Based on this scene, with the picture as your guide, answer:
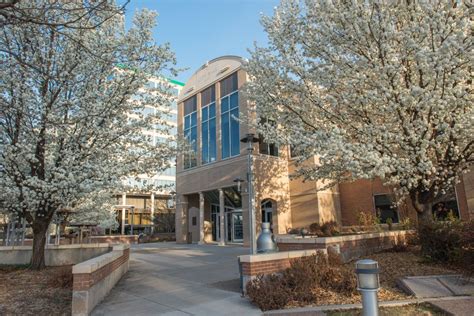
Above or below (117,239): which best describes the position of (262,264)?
below

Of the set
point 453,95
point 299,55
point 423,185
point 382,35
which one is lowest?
point 423,185

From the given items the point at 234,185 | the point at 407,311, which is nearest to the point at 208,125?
the point at 234,185

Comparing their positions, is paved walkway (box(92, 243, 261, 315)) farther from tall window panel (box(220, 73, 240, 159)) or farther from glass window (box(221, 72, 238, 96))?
glass window (box(221, 72, 238, 96))

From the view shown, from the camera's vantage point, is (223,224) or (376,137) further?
(223,224)

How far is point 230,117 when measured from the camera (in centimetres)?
2602

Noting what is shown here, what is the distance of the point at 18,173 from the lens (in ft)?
32.4

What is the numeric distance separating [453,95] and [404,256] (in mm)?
4333

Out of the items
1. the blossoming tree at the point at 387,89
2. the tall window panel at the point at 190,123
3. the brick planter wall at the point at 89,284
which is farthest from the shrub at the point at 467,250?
the tall window panel at the point at 190,123

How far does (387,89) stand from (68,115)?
9.02 m

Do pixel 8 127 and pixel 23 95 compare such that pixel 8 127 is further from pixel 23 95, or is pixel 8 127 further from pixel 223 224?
pixel 223 224

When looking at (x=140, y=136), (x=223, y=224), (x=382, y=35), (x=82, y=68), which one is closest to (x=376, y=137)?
(x=382, y=35)

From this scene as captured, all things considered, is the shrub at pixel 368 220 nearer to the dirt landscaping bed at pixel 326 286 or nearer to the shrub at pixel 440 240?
the shrub at pixel 440 240

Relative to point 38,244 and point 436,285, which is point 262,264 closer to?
point 436,285

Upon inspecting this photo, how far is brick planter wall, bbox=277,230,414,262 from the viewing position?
9.55 metres
